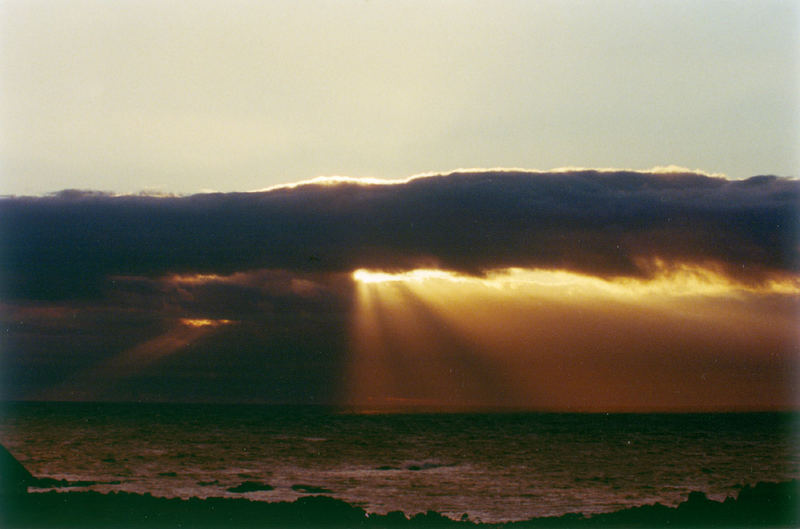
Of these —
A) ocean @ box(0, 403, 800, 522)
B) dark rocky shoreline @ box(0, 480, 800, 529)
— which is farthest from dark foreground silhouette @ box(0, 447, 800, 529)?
ocean @ box(0, 403, 800, 522)

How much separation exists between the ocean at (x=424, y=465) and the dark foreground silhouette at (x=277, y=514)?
5289mm

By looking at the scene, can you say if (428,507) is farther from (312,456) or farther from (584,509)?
(312,456)

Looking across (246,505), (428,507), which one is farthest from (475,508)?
(246,505)

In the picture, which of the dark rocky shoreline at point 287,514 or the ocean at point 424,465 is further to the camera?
the ocean at point 424,465

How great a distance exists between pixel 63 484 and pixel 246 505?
1584 cm

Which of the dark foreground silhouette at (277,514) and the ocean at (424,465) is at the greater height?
the dark foreground silhouette at (277,514)

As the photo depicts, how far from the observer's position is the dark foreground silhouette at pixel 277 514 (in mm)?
35625

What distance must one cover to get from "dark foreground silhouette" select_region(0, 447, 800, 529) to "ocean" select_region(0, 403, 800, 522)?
17.4 feet

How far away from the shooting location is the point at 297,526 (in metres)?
35.2

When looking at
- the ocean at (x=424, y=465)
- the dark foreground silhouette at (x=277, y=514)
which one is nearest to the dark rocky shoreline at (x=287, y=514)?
the dark foreground silhouette at (x=277, y=514)

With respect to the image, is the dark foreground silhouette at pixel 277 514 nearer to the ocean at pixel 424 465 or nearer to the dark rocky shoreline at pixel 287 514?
the dark rocky shoreline at pixel 287 514

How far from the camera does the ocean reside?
50.0m

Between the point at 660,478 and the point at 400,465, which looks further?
the point at 400,465

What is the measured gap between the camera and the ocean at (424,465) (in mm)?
49969
